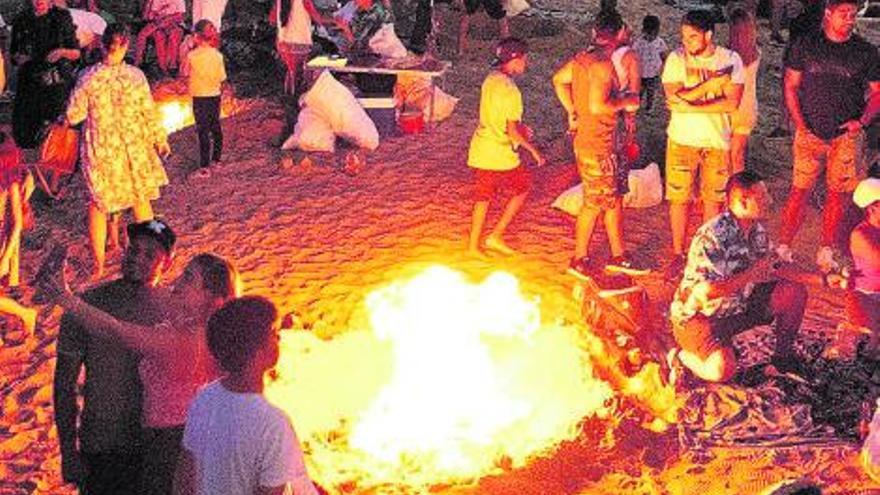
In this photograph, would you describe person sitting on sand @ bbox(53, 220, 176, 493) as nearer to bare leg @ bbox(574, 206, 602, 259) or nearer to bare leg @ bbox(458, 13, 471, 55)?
bare leg @ bbox(574, 206, 602, 259)

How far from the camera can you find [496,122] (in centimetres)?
758

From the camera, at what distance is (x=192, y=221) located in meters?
8.83

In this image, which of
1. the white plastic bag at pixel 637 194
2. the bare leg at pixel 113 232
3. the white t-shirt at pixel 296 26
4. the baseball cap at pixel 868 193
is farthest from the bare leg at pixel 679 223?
the white t-shirt at pixel 296 26

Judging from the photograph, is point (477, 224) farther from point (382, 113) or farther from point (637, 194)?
point (382, 113)

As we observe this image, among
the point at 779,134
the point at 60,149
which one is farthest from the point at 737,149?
the point at 60,149

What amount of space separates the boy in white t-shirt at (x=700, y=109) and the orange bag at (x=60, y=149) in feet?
14.5

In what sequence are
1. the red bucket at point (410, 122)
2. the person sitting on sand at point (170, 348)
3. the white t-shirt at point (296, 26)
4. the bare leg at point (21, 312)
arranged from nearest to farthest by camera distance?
the person sitting on sand at point (170, 348) < the bare leg at point (21, 312) < the red bucket at point (410, 122) < the white t-shirt at point (296, 26)

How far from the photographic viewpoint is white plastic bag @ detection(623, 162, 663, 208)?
9.20 metres

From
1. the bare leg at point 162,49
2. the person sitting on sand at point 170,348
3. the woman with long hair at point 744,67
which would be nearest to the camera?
the person sitting on sand at point 170,348

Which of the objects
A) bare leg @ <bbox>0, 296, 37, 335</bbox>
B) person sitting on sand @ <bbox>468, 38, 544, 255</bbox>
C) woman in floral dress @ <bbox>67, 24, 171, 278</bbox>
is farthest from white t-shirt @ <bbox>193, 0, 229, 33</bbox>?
bare leg @ <bbox>0, 296, 37, 335</bbox>

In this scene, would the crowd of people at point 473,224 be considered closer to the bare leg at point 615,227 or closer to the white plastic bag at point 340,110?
the bare leg at point 615,227

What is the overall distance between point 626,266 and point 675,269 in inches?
15.3

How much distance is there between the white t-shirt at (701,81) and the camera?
23.1 ft

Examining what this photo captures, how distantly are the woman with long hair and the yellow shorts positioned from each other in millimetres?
444
